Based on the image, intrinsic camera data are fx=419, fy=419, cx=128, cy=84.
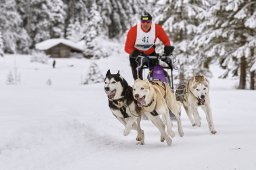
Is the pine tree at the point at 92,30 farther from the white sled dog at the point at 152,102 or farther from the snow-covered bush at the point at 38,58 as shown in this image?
the white sled dog at the point at 152,102

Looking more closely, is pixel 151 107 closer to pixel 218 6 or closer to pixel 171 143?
pixel 171 143

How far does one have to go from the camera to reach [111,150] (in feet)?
21.2

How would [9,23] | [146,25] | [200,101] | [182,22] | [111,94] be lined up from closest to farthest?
1. [111,94]
2. [200,101]
3. [146,25]
4. [182,22]
5. [9,23]

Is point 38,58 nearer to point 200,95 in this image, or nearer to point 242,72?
point 242,72

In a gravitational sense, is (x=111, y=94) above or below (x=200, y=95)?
above

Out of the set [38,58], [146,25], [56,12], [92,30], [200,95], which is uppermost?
[56,12]

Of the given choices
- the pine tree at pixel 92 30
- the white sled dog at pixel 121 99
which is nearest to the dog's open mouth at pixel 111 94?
the white sled dog at pixel 121 99

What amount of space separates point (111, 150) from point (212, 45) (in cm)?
1515

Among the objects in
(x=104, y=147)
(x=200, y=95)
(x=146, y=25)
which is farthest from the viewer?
(x=146, y=25)

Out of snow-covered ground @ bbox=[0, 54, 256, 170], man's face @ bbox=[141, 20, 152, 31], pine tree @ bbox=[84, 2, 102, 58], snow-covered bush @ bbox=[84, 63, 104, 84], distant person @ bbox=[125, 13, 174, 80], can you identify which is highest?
pine tree @ bbox=[84, 2, 102, 58]

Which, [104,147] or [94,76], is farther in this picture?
[94,76]

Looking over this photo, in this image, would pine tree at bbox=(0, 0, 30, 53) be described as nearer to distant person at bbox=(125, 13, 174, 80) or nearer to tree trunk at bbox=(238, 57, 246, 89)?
tree trunk at bbox=(238, 57, 246, 89)

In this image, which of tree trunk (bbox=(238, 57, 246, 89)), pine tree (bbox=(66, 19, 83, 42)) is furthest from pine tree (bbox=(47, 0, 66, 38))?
tree trunk (bbox=(238, 57, 246, 89))

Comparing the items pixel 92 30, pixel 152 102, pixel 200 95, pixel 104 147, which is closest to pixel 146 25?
pixel 200 95
